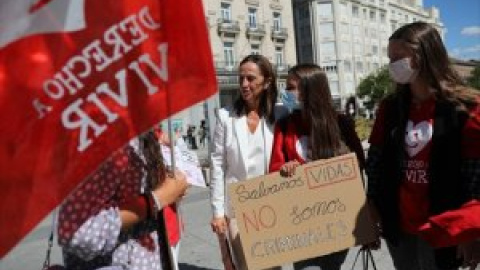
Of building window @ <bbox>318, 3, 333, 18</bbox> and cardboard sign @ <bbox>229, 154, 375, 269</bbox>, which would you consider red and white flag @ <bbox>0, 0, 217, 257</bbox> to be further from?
building window @ <bbox>318, 3, 333, 18</bbox>

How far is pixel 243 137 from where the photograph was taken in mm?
3258

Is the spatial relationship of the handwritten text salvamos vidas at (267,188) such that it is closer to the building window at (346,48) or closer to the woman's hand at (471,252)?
the woman's hand at (471,252)

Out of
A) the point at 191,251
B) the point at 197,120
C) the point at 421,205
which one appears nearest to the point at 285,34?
the point at 197,120

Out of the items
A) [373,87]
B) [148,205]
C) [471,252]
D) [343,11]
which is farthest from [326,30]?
[148,205]

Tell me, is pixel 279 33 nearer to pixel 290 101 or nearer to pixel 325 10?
pixel 325 10

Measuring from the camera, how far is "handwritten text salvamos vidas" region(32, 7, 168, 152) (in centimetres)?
153

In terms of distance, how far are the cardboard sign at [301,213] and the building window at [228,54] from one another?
43.1 metres

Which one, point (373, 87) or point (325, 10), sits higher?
point (325, 10)

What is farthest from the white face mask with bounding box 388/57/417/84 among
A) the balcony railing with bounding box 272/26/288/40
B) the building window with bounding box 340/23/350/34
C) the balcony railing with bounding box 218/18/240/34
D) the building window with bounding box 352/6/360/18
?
the building window with bounding box 352/6/360/18

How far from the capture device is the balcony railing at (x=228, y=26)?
44594 mm

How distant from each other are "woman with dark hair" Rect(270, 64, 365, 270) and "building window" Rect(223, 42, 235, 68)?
42747 millimetres

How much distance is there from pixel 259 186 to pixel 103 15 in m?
1.35

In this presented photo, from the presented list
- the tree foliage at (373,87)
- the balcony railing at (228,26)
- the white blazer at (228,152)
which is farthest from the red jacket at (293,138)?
the tree foliage at (373,87)

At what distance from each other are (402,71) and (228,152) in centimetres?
116
